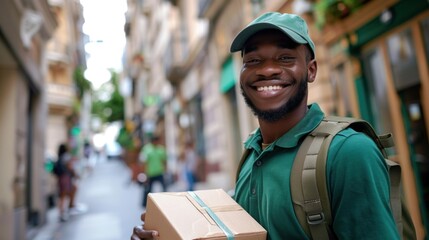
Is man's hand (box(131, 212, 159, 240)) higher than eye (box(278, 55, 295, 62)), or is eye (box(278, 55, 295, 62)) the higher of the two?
eye (box(278, 55, 295, 62))

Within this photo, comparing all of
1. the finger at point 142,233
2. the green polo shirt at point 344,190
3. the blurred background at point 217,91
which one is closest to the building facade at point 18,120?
the blurred background at point 217,91

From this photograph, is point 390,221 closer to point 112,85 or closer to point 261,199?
point 261,199

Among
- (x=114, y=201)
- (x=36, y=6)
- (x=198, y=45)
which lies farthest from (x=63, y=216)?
(x=198, y=45)

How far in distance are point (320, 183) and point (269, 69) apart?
540mm

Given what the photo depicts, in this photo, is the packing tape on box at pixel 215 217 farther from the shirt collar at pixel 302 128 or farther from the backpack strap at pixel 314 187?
the shirt collar at pixel 302 128

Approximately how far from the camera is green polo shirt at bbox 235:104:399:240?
3.94 feet

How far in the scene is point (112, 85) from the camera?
51812mm

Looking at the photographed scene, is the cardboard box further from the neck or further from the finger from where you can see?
→ the neck

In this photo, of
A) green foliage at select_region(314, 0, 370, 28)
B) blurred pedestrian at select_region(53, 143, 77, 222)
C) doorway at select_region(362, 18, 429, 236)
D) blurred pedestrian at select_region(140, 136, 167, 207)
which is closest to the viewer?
doorway at select_region(362, 18, 429, 236)

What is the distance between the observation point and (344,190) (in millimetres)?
1232

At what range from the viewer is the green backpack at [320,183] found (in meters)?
1.28

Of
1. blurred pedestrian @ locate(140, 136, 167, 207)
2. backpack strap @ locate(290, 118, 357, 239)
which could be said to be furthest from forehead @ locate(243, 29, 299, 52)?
blurred pedestrian @ locate(140, 136, 167, 207)

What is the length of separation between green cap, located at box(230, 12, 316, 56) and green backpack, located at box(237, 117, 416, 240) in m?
0.36

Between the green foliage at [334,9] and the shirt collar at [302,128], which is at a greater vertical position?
the green foliage at [334,9]
